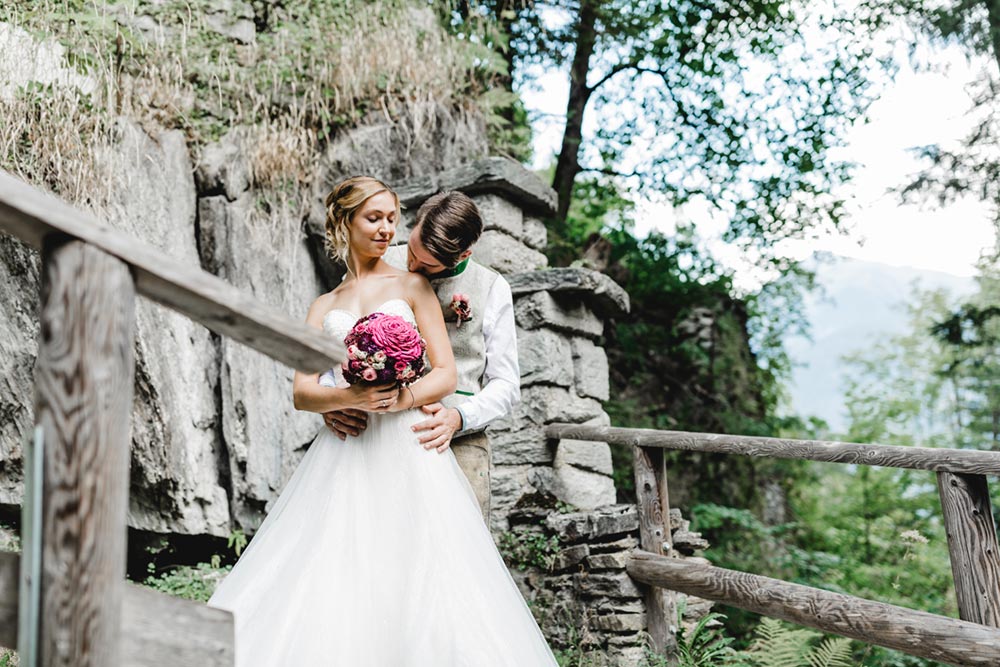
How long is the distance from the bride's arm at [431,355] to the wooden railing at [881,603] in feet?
5.23

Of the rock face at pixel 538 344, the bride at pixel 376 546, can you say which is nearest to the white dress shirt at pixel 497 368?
the bride at pixel 376 546

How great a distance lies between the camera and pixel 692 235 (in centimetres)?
836

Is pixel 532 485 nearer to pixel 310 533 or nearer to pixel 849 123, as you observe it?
pixel 310 533

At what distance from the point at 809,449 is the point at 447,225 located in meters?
1.85

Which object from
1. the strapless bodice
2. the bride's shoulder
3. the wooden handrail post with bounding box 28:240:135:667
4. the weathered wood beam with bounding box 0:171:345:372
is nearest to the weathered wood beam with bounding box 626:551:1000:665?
the strapless bodice

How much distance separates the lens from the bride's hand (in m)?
2.81

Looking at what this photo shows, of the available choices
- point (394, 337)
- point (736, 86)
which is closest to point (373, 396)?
point (394, 337)

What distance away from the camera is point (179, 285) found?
1.54 m

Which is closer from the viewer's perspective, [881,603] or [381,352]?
[381,352]

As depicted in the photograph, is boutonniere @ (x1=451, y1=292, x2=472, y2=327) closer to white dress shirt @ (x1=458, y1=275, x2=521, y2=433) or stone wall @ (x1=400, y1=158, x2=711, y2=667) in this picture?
white dress shirt @ (x1=458, y1=275, x2=521, y2=433)

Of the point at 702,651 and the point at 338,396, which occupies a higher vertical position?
the point at 338,396

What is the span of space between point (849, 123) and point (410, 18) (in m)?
4.23

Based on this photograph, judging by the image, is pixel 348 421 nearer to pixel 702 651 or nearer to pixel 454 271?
pixel 454 271

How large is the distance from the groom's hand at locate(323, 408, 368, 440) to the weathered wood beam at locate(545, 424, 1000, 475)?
5.84 ft
